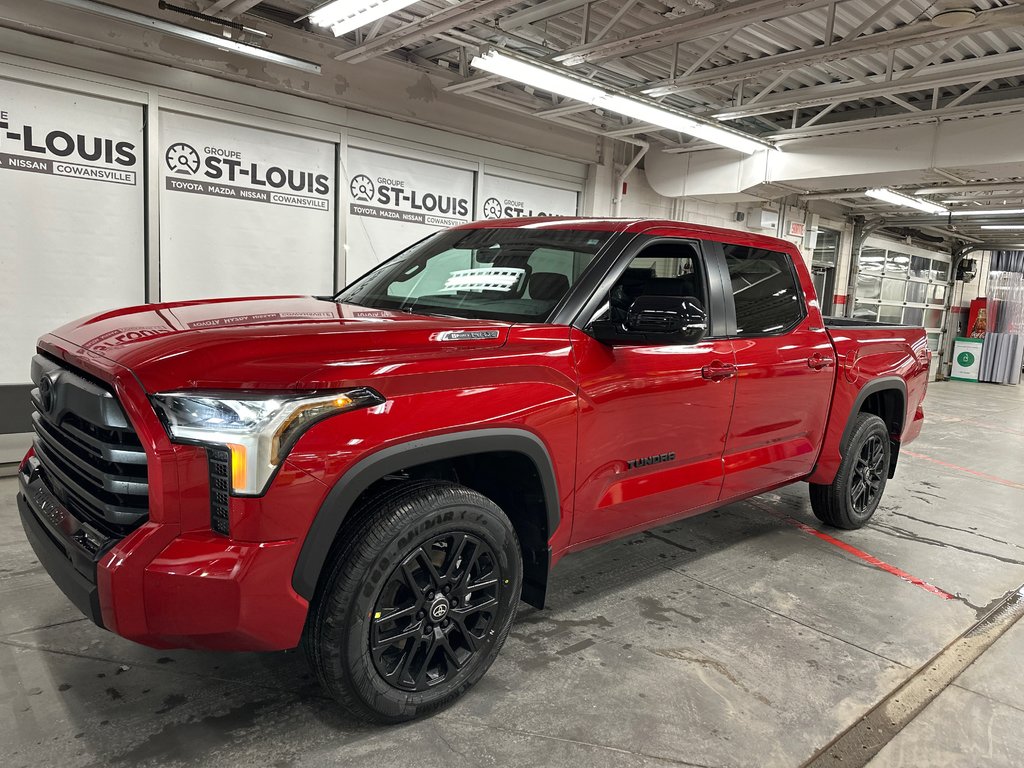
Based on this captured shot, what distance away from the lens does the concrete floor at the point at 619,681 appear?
2207mm

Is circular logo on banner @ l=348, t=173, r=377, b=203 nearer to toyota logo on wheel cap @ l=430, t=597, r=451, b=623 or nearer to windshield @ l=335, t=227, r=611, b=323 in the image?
windshield @ l=335, t=227, r=611, b=323

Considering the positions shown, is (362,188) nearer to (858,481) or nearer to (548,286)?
(548,286)

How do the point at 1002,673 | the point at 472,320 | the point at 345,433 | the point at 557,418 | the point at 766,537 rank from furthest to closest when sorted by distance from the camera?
the point at 766,537 → the point at 1002,673 → the point at 472,320 → the point at 557,418 → the point at 345,433

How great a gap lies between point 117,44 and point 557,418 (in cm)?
512

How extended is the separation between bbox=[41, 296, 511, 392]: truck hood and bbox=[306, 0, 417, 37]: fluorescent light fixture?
305 centimetres

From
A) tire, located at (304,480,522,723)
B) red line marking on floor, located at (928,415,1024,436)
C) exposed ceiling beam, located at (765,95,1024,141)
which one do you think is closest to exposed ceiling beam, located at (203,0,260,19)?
tire, located at (304,480,522,723)

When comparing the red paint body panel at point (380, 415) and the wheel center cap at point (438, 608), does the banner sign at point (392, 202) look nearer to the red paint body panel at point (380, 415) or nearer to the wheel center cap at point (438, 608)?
the red paint body panel at point (380, 415)

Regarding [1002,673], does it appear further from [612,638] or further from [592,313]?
[592,313]

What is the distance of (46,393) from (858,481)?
4402 mm

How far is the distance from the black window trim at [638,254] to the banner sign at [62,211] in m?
4.69

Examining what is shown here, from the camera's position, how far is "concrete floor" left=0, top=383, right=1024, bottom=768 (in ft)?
7.24

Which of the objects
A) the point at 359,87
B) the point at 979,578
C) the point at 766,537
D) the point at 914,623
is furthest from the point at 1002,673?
the point at 359,87

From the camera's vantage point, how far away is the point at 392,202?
7477mm

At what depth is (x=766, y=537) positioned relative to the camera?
443 centimetres
